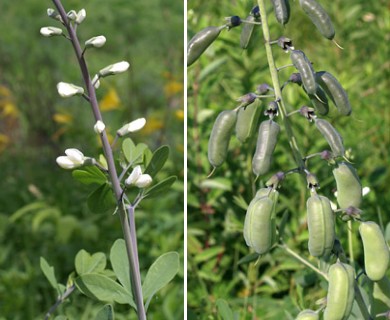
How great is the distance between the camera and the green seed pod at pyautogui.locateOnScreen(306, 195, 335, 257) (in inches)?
40.4

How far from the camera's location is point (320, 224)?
1026 millimetres

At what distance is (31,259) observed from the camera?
2590 mm

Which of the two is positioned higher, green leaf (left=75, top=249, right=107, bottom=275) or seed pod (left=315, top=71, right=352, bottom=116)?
seed pod (left=315, top=71, right=352, bottom=116)

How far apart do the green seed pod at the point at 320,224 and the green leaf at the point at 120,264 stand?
286mm

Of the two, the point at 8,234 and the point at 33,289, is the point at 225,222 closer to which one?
the point at 33,289

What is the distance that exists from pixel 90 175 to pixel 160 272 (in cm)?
19

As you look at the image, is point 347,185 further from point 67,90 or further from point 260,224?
point 67,90

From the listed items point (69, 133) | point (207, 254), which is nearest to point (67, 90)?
point (207, 254)

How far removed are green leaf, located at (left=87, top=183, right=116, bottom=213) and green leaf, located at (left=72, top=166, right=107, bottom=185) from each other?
1cm

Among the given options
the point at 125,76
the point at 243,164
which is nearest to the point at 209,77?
the point at 243,164

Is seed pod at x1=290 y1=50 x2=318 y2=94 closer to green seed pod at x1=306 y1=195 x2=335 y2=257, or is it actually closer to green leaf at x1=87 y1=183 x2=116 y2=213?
green seed pod at x1=306 y1=195 x2=335 y2=257

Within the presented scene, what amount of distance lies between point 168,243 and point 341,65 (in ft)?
3.14

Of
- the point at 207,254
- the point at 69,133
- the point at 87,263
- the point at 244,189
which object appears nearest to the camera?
the point at 87,263

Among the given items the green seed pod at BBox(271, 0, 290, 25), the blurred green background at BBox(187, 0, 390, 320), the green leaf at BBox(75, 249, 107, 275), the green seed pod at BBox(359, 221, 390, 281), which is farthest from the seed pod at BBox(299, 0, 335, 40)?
the blurred green background at BBox(187, 0, 390, 320)
